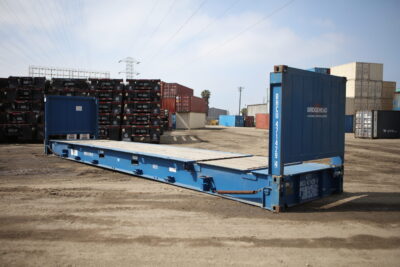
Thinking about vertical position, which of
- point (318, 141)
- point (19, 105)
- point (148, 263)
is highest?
point (19, 105)

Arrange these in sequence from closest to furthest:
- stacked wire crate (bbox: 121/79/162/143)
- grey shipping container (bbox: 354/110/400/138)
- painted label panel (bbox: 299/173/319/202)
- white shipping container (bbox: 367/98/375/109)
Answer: painted label panel (bbox: 299/173/319/202), stacked wire crate (bbox: 121/79/162/143), grey shipping container (bbox: 354/110/400/138), white shipping container (bbox: 367/98/375/109)

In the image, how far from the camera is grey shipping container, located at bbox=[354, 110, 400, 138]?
26.3 m

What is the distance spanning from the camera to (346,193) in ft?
22.6

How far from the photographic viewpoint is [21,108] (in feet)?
60.3

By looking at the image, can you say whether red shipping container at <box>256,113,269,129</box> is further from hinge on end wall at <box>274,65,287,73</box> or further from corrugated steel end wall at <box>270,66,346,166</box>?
hinge on end wall at <box>274,65,287,73</box>

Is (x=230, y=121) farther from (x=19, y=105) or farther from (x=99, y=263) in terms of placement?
(x=99, y=263)

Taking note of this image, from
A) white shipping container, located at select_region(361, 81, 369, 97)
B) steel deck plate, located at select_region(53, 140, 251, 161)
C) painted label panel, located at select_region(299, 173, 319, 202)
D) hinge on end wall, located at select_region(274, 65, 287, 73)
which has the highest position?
white shipping container, located at select_region(361, 81, 369, 97)

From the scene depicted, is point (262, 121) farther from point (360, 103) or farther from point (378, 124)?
point (378, 124)

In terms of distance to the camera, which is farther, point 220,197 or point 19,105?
point 19,105

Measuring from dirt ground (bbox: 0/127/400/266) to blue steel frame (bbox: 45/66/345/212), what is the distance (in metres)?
0.19

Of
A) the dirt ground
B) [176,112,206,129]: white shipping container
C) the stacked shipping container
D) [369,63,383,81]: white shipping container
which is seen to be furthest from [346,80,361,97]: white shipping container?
the dirt ground

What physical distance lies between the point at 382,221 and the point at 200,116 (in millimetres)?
41518

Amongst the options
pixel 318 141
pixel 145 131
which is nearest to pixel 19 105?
pixel 145 131

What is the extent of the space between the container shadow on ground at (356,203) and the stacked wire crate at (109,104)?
46.2 ft
